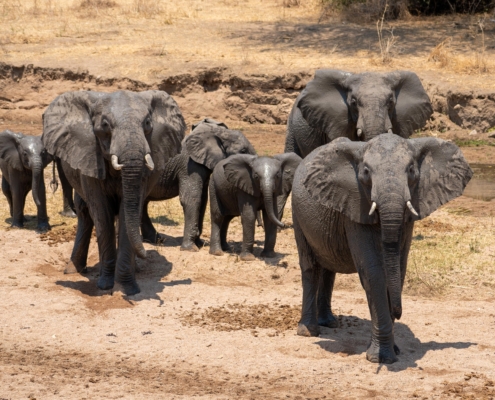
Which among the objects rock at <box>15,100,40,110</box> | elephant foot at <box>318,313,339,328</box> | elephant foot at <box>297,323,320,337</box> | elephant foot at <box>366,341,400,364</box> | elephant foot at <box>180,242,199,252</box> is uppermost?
elephant foot at <box>366,341,400,364</box>

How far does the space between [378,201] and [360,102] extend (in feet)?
12.0

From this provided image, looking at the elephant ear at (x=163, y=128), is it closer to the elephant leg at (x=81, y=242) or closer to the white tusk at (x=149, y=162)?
the white tusk at (x=149, y=162)

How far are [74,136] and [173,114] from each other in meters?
1.07

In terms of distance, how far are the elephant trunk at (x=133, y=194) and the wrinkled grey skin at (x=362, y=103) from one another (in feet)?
7.87

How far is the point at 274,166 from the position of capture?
1068 centimetres

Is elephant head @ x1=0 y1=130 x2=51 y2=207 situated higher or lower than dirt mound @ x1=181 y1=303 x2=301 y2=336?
higher

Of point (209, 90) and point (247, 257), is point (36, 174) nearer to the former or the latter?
point (247, 257)

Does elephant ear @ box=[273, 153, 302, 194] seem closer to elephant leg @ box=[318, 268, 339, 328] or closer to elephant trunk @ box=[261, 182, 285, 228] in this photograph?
elephant trunk @ box=[261, 182, 285, 228]

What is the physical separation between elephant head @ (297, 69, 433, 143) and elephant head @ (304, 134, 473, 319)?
9.22 feet

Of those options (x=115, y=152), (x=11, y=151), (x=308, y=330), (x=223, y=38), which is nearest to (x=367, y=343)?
(x=308, y=330)

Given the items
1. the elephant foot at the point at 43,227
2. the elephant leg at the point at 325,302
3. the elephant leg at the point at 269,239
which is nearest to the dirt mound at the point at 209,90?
the elephant foot at the point at 43,227

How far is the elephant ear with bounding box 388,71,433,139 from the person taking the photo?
10.3 m

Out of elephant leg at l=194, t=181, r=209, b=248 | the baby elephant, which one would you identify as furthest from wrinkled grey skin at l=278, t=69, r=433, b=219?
elephant leg at l=194, t=181, r=209, b=248

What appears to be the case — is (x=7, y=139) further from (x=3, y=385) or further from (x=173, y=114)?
(x=3, y=385)
